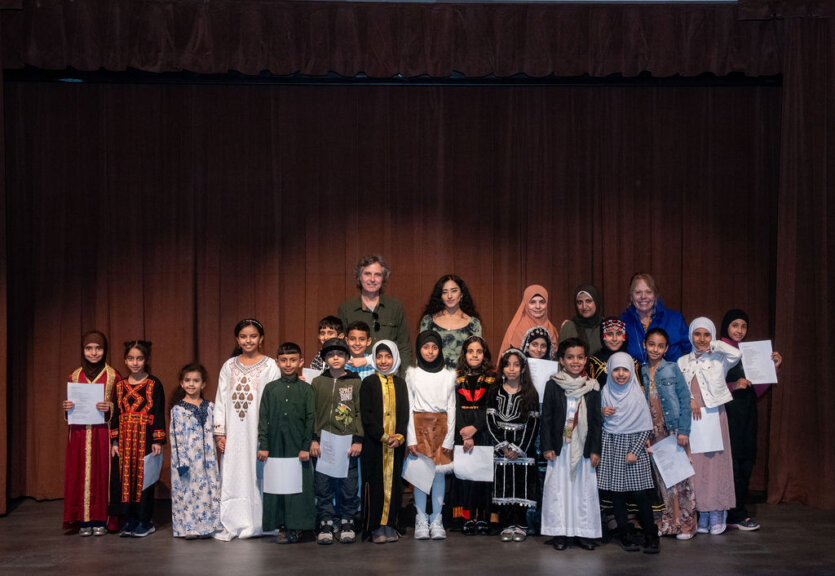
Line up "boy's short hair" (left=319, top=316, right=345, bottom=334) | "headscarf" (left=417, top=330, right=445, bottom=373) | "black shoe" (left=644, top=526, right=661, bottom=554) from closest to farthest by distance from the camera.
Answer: "black shoe" (left=644, top=526, right=661, bottom=554)
"headscarf" (left=417, top=330, right=445, bottom=373)
"boy's short hair" (left=319, top=316, right=345, bottom=334)

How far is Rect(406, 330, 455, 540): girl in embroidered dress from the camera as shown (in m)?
5.32

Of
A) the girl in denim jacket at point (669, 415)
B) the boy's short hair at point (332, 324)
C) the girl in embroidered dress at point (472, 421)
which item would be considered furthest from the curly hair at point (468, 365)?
the girl in denim jacket at point (669, 415)

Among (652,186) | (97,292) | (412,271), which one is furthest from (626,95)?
(97,292)

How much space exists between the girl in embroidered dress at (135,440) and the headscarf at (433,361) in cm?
167

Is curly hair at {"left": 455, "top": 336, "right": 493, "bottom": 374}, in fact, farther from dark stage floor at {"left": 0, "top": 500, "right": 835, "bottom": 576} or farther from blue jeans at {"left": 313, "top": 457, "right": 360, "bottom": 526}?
dark stage floor at {"left": 0, "top": 500, "right": 835, "bottom": 576}

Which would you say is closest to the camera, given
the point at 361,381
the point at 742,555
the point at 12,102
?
the point at 742,555

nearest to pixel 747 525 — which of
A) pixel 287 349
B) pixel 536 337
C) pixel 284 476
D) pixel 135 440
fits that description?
pixel 536 337

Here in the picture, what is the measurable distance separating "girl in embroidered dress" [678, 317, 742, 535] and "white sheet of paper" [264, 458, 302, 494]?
2473 mm

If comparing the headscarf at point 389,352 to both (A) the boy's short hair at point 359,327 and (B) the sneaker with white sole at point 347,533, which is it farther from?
(B) the sneaker with white sole at point 347,533

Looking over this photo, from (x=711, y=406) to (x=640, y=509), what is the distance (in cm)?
83

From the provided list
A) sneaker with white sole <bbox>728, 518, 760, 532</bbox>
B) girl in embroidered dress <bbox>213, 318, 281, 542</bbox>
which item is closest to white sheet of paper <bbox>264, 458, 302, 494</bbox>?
girl in embroidered dress <bbox>213, 318, 281, 542</bbox>

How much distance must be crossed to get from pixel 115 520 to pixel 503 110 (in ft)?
13.3

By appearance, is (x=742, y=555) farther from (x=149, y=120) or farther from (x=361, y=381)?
(x=149, y=120)

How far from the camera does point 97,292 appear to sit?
6.68 meters
